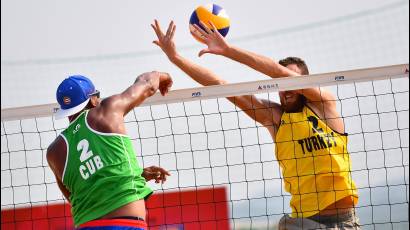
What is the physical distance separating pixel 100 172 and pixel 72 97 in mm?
587

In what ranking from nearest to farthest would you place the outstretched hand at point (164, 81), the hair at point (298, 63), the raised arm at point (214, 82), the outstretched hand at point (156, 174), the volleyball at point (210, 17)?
the outstretched hand at point (164, 81)
the outstretched hand at point (156, 174)
the raised arm at point (214, 82)
the volleyball at point (210, 17)
the hair at point (298, 63)

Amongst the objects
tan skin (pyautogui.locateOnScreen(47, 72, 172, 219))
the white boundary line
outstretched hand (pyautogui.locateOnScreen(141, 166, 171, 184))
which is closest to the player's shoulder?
tan skin (pyautogui.locateOnScreen(47, 72, 172, 219))

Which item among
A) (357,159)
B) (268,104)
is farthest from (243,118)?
(268,104)

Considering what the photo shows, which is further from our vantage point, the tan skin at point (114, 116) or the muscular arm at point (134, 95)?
the muscular arm at point (134, 95)

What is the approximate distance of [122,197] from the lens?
5.85 metres

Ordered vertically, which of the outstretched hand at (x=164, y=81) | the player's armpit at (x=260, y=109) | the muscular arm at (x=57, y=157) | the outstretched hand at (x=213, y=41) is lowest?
the muscular arm at (x=57, y=157)

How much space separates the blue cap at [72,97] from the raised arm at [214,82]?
4.29 ft

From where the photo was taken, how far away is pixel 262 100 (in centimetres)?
748

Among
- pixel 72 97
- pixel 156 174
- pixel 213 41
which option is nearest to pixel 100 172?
pixel 72 97

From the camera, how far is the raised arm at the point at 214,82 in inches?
289

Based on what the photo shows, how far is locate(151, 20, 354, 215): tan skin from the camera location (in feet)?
23.6

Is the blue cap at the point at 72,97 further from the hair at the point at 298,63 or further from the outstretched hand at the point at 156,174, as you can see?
the hair at the point at 298,63

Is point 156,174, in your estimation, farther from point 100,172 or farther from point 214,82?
point 214,82

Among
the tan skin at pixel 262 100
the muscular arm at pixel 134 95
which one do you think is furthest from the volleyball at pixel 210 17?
the muscular arm at pixel 134 95
